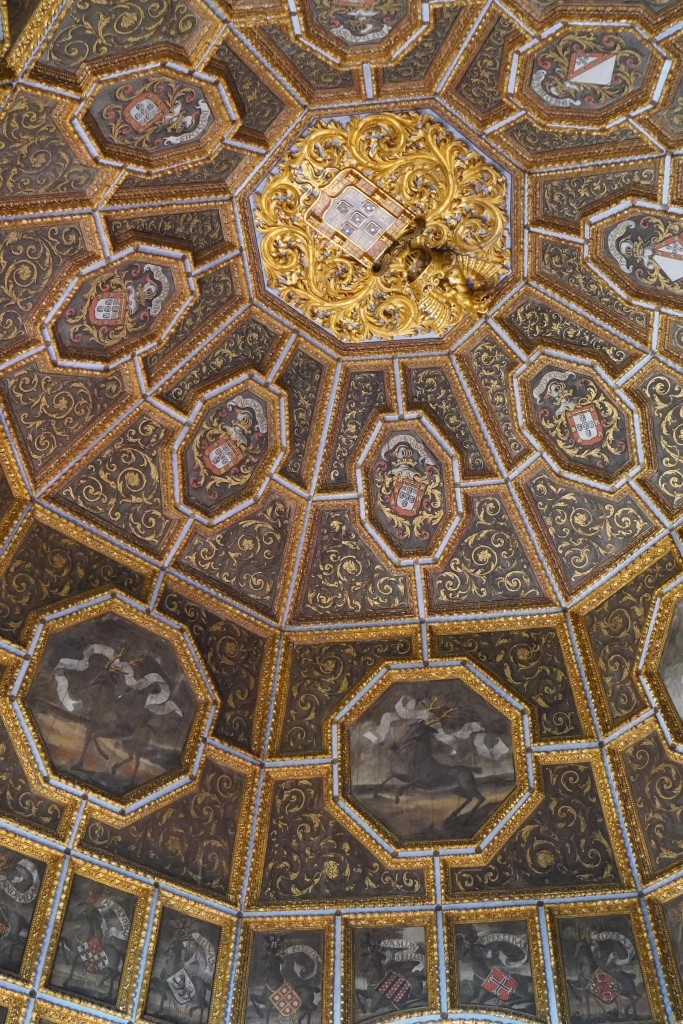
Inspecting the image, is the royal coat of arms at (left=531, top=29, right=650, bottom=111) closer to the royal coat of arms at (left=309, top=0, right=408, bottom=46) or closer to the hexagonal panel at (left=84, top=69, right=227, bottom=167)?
the royal coat of arms at (left=309, top=0, right=408, bottom=46)

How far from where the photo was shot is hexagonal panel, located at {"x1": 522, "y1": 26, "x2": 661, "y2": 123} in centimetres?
1420

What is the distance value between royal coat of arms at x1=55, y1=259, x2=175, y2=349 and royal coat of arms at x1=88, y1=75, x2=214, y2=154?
1.63 meters

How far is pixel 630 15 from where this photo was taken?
45.1ft

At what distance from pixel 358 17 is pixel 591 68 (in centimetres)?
275

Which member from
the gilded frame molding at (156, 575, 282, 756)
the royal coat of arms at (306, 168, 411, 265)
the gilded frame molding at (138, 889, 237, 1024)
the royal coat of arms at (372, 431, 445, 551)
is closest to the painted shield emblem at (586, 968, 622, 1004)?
the gilded frame molding at (138, 889, 237, 1024)

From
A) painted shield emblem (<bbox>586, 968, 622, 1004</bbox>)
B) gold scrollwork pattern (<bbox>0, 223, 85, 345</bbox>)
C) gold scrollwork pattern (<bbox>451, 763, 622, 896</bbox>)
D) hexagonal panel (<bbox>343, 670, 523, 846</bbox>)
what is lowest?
painted shield emblem (<bbox>586, 968, 622, 1004</bbox>)

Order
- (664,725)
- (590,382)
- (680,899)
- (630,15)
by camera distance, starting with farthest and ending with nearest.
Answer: (590,382) < (664,725) < (680,899) < (630,15)

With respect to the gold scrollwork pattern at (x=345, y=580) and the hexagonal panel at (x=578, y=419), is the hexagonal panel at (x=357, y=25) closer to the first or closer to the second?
the hexagonal panel at (x=578, y=419)

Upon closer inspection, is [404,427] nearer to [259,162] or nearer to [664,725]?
[259,162]

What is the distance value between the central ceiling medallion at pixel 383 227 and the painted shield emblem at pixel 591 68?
1854mm

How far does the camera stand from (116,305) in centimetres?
1616

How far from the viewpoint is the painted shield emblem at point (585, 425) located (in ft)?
56.1

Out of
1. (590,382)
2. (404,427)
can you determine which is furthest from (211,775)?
(590,382)

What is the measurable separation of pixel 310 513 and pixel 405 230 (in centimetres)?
415
